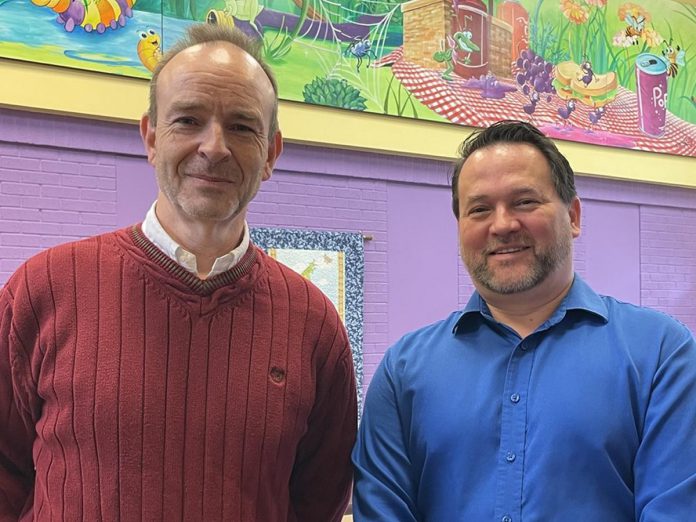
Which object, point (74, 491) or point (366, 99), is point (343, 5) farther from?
point (74, 491)

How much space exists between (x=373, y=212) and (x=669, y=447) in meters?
3.61

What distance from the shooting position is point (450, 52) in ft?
16.4

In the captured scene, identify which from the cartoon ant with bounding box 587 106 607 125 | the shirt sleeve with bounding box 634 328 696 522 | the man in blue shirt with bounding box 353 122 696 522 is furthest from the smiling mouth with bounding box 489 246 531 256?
the cartoon ant with bounding box 587 106 607 125

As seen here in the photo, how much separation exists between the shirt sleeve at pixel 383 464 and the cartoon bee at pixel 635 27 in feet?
17.4

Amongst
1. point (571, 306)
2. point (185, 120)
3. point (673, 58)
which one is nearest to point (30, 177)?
point (185, 120)

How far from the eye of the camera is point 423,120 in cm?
487

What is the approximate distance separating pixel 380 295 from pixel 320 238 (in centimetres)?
60

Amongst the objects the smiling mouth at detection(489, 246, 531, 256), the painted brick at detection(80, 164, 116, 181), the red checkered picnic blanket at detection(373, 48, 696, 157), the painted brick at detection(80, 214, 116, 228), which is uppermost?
the red checkered picnic blanket at detection(373, 48, 696, 157)

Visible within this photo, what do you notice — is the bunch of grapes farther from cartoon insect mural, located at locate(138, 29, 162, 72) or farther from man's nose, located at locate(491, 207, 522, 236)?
man's nose, located at locate(491, 207, 522, 236)

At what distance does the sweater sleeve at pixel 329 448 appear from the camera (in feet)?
4.98

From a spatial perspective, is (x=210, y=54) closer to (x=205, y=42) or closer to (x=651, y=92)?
(x=205, y=42)

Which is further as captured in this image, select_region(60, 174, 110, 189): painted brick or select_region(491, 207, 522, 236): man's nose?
select_region(60, 174, 110, 189): painted brick

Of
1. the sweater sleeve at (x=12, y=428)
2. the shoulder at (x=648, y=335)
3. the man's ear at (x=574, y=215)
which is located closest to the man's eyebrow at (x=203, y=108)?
the sweater sleeve at (x=12, y=428)

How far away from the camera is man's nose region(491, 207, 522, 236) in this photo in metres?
1.47
